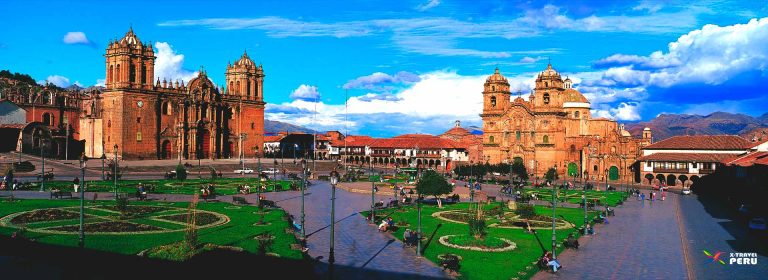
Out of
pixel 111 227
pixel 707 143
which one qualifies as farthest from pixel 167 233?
pixel 707 143

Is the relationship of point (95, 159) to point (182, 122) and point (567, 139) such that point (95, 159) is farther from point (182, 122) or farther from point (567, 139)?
point (567, 139)

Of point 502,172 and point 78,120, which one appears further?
point 78,120

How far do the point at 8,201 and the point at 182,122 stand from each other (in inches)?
1914

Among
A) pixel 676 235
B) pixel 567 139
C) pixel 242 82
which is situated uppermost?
pixel 242 82

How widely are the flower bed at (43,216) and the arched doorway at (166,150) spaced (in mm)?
53050

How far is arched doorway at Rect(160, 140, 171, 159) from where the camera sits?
277 ft

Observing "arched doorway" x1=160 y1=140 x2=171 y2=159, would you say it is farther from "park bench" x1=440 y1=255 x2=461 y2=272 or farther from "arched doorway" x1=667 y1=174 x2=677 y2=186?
"park bench" x1=440 y1=255 x2=461 y2=272

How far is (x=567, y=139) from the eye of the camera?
Result: 9038cm

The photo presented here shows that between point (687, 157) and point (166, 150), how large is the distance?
68180 mm

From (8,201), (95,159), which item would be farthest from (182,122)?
(8,201)

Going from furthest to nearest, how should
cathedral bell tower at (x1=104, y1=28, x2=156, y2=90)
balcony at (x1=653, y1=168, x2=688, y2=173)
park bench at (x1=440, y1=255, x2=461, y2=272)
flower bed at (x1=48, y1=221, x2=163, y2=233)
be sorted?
cathedral bell tower at (x1=104, y1=28, x2=156, y2=90)
balcony at (x1=653, y1=168, x2=688, y2=173)
flower bed at (x1=48, y1=221, x2=163, y2=233)
park bench at (x1=440, y1=255, x2=461, y2=272)

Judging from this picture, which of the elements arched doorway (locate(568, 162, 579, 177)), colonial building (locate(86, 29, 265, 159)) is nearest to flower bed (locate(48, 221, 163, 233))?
colonial building (locate(86, 29, 265, 159))

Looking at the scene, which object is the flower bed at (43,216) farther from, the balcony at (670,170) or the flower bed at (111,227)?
the balcony at (670,170)

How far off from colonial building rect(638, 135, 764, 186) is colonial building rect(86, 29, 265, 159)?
5747cm
